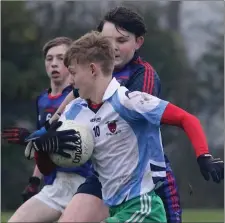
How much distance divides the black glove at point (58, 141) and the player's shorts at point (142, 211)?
0.42 meters

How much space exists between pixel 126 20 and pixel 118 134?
36.3 inches

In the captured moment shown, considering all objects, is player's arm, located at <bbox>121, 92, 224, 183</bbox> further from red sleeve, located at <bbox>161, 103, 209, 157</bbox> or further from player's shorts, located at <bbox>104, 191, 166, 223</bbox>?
player's shorts, located at <bbox>104, 191, 166, 223</bbox>

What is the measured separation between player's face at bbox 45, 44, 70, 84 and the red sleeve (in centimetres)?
230

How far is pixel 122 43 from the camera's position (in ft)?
17.0

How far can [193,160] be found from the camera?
1762 centimetres

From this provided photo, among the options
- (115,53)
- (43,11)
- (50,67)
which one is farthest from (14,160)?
(115,53)

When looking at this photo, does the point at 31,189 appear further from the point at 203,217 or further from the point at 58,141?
the point at 203,217

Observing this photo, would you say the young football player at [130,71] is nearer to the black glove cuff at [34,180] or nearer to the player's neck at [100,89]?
the player's neck at [100,89]

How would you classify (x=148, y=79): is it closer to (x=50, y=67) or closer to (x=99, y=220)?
(x=99, y=220)

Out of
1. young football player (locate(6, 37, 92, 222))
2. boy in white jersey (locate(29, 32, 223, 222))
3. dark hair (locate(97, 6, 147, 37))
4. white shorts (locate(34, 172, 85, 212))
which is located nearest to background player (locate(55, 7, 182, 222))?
dark hair (locate(97, 6, 147, 37))

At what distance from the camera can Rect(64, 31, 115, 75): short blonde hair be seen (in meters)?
4.70

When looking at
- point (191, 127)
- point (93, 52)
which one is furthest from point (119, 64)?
point (191, 127)

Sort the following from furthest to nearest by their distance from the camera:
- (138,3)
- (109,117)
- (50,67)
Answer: (138,3) → (50,67) → (109,117)

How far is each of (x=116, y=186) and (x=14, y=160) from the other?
1271cm
